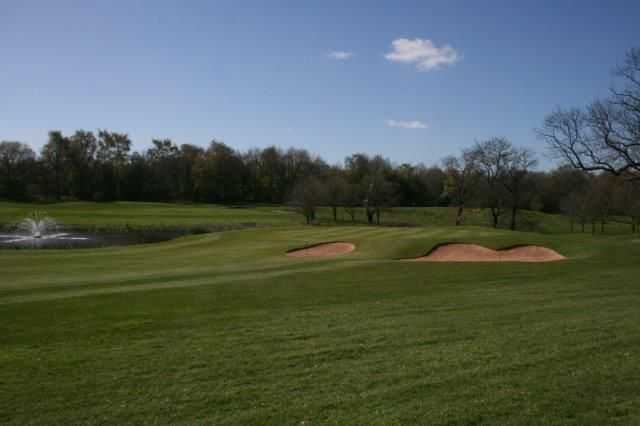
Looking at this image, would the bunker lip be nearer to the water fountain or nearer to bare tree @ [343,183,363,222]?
the water fountain

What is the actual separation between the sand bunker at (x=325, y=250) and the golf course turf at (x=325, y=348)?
10.7 meters

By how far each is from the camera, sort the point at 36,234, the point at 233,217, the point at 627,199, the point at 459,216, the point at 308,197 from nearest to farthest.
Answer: the point at 36,234, the point at 627,199, the point at 308,197, the point at 233,217, the point at 459,216

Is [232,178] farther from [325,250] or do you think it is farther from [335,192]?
[325,250]

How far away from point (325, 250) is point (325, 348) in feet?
73.2

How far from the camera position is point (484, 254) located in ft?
87.4

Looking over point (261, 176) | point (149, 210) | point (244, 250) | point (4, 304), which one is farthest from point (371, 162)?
point (4, 304)

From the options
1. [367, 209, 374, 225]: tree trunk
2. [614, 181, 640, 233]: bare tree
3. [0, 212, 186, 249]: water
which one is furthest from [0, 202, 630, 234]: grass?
[614, 181, 640, 233]: bare tree

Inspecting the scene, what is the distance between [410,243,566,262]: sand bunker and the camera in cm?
2548

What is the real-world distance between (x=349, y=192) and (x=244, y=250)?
155 ft

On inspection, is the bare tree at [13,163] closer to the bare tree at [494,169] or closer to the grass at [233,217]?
the grass at [233,217]

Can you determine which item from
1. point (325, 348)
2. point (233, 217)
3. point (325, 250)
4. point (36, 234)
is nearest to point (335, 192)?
point (233, 217)

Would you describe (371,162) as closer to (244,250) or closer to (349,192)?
(349,192)

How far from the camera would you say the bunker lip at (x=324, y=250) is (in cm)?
2947

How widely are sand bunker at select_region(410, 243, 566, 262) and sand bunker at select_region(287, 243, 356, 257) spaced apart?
540cm
